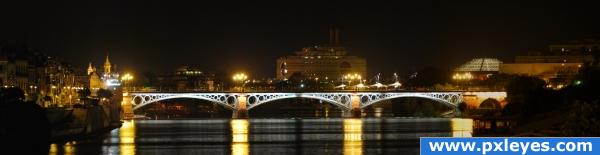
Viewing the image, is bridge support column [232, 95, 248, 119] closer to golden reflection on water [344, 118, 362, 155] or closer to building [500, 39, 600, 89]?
golden reflection on water [344, 118, 362, 155]

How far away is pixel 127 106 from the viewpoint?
11419 cm

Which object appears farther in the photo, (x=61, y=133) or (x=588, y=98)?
(x=61, y=133)

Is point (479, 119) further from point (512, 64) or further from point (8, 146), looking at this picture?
point (512, 64)

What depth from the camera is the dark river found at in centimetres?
6347

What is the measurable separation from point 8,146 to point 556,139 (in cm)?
3979

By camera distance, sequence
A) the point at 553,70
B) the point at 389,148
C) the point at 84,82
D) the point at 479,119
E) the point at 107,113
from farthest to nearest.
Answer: the point at 553,70, the point at 84,82, the point at 107,113, the point at 479,119, the point at 389,148

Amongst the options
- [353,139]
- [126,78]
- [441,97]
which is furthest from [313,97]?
[353,139]

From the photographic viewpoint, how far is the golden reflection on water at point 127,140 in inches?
2476

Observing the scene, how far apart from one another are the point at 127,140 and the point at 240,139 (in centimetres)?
611

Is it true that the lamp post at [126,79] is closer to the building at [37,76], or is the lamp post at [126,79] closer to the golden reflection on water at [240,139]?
the building at [37,76]

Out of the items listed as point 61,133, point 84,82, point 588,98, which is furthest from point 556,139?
point 84,82

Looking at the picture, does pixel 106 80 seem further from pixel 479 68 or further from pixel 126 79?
pixel 479 68

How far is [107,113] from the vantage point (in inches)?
3816

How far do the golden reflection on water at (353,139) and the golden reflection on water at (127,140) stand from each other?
31.6 ft
